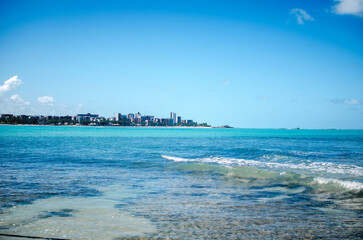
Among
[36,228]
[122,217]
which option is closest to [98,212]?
[122,217]

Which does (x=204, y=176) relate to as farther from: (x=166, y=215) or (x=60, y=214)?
(x=60, y=214)

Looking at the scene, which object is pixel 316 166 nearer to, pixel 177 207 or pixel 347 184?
pixel 347 184

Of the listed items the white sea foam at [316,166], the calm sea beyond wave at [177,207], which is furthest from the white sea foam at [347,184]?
the white sea foam at [316,166]

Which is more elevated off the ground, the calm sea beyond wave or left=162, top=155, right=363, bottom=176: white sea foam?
the calm sea beyond wave

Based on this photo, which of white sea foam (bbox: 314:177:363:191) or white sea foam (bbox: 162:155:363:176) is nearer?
white sea foam (bbox: 314:177:363:191)

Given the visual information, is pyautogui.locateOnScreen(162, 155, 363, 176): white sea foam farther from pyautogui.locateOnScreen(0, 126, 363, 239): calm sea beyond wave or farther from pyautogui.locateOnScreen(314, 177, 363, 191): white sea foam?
pyautogui.locateOnScreen(314, 177, 363, 191): white sea foam

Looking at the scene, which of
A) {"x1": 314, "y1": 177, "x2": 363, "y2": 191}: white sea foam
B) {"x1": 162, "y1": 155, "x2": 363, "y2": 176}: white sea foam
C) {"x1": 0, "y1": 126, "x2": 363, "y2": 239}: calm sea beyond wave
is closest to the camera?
{"x1": 0, "y1": 126, "x2": 363, "y2": 239}: calm sea beyond wave

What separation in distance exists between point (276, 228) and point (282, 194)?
4.99 meters

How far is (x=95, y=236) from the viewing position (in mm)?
6223

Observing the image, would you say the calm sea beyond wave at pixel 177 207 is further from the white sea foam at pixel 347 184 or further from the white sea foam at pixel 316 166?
the white sea foam at pixel 316 166

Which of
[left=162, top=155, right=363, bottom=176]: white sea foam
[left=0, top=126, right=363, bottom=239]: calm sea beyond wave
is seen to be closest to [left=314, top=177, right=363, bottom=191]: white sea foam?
[left=0, top=126, right=363, bottom=239]: calm sea beyond wave

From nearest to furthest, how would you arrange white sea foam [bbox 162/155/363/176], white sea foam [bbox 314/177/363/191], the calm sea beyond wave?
1. the calm sea beyond wave
2. white sea foam [bbox 314/177/363/191]
3. white sea foam [bbox 162/155/363/176]

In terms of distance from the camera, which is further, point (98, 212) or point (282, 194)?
point (282, 194)

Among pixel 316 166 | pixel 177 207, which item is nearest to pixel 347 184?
pixel 316 166
